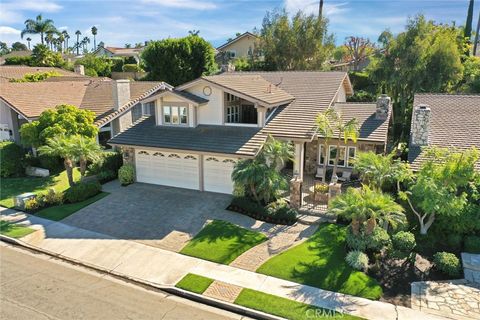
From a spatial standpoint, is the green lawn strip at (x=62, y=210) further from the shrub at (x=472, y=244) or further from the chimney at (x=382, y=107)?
the shrub at (x=472, y=244)

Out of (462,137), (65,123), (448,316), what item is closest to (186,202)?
(65,123)

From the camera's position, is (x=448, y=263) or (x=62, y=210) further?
(x=62, y=210)

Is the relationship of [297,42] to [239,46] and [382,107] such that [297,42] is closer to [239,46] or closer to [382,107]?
[239,46]

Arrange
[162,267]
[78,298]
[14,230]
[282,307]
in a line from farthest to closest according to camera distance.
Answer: [14,230] < [162,267] < [78,298] < [282,307]

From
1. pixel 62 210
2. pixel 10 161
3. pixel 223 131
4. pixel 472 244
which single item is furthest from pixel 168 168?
pixel 472 244


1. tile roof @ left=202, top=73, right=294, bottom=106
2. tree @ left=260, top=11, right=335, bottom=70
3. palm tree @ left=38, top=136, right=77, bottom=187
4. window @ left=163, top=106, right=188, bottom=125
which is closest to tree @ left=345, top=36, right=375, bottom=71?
tree @ left=260, top=11, right=335, bottom=70

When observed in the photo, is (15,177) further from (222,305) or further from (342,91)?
(342,91)
